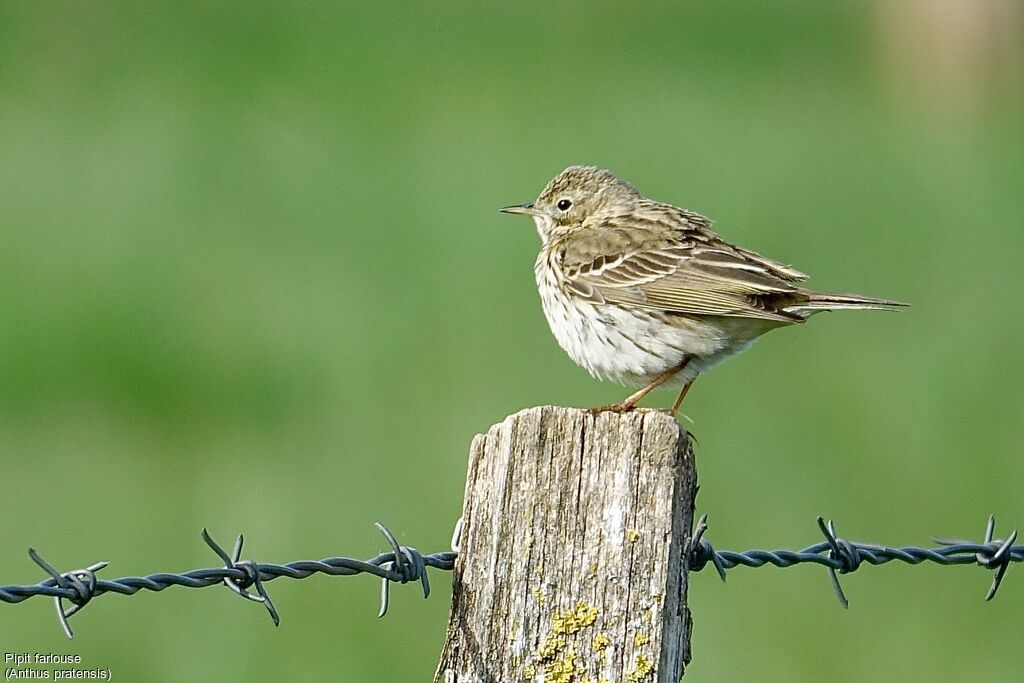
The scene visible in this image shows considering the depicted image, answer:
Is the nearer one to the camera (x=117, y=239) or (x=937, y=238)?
(x=117, y=239)

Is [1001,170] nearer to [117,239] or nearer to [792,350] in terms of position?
[792,350]

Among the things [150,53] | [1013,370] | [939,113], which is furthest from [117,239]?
[939,113]

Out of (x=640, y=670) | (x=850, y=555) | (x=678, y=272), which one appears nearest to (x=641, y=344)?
(x=678, y=272)

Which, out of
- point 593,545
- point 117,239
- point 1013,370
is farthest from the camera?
point 117,239

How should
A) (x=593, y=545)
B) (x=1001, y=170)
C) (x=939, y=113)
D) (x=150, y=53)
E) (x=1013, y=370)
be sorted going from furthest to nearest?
(x=939, y=113)
(x=150, y=53)
(x=1001, y=170)
(x=1013, y=370)
(x=593, y=545)

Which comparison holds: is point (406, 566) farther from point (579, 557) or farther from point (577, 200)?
point (577, 200)

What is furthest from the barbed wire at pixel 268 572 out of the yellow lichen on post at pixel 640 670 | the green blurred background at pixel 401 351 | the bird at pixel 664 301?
the green blurred background at pixel 401 351

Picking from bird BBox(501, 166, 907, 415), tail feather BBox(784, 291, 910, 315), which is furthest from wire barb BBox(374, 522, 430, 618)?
tail feather BBox(784, 291, 910, 315)

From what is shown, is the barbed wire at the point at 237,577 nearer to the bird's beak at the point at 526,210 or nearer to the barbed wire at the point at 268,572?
the barbed wire at the point at 268,572
